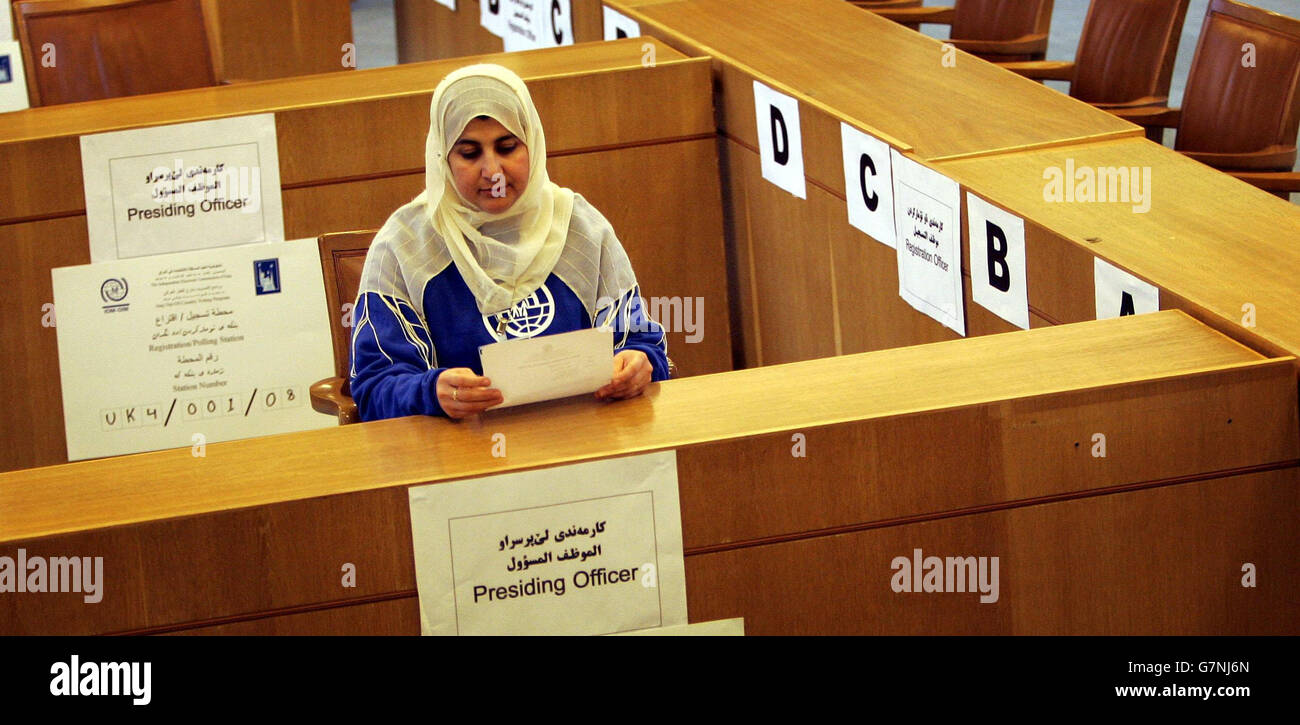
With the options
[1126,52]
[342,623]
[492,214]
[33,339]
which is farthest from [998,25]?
[342,623]

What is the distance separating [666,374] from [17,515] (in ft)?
3.57

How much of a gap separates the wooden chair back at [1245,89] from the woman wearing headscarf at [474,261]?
1903 millimetres

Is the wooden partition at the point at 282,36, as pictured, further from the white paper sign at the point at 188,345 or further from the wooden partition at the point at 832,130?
the white paper sign at the point at 188,345

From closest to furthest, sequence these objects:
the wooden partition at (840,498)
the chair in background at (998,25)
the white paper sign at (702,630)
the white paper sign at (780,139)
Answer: the wooden partition at (840,498) < the white paper sign at (702,630) < the white paper sign at (780,139) < the chair in background at (998,25)

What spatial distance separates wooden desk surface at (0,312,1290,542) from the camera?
1.79 metres

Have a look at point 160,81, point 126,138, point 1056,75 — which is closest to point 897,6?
point 1056,75

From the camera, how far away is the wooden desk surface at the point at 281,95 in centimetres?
364

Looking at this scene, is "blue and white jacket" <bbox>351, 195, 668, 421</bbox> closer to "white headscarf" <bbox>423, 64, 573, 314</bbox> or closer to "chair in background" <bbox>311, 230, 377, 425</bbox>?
"white headscarf" <bbox>423, 64, 573, 314</bbox>

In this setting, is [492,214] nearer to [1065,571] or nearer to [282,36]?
[1065,571]

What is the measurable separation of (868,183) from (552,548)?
1.62 metres

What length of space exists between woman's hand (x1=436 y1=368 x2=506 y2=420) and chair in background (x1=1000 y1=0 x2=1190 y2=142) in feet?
9.20

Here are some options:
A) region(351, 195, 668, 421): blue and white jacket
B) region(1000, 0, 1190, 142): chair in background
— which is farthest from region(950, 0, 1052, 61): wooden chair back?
region(351, 195, 668, 421): blue and white jacket

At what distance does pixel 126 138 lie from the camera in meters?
3.59

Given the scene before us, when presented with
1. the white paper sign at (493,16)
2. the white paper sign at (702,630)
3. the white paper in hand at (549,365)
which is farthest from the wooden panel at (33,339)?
the white paper sign at (493,16)
